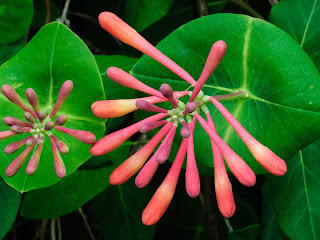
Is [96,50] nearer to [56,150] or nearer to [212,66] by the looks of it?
[56,150]

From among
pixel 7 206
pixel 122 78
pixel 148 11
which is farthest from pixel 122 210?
pixel 122 78

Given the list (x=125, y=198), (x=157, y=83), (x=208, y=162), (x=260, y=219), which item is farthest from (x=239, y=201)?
(x=157, y=83)

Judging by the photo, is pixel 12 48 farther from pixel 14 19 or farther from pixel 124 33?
pixel 124 33

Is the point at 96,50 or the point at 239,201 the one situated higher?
the point at 96,50

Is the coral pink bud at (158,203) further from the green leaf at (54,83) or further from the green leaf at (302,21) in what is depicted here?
the green leaf at (302,21)

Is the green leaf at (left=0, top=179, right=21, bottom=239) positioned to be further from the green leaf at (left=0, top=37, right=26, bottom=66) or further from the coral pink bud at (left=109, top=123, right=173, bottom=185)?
the coral pink bud at (left=109, top=123, right=173, bottom=185)


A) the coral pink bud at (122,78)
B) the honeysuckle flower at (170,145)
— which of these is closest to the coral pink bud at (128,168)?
the honeysuckle flower at (170,145)

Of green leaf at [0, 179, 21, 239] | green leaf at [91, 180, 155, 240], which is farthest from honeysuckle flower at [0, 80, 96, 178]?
green leaf at [91, 180, 155, 240]
